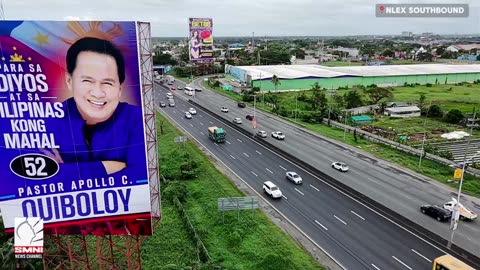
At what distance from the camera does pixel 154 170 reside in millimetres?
23297

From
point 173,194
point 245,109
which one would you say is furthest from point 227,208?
point 245,109

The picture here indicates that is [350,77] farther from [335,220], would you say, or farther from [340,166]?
[335,220]

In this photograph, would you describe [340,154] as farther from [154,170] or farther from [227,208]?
[154,170]

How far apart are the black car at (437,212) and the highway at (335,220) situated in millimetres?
4883

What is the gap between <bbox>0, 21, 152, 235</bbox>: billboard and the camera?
20375 mm

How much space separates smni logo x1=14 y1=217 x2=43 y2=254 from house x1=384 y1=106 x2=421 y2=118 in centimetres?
7651

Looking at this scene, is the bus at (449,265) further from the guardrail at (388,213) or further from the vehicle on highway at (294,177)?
the vehicle on highway at (294,177)

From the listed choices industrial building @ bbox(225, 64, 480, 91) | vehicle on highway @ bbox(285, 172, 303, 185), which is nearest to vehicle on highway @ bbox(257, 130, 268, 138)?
vehicle on highway @ bbox(285, 172, 303, 185)

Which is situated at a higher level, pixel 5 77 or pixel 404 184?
pixel 5 77

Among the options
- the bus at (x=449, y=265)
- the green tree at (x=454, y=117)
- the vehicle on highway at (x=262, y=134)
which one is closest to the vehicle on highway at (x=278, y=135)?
the vehicle on highway at (x=262, y=134)

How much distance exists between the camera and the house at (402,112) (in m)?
83.2

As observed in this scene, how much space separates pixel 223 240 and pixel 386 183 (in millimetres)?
23212

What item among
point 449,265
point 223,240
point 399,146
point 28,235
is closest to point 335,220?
point 223,240

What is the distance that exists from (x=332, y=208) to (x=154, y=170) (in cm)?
2126
